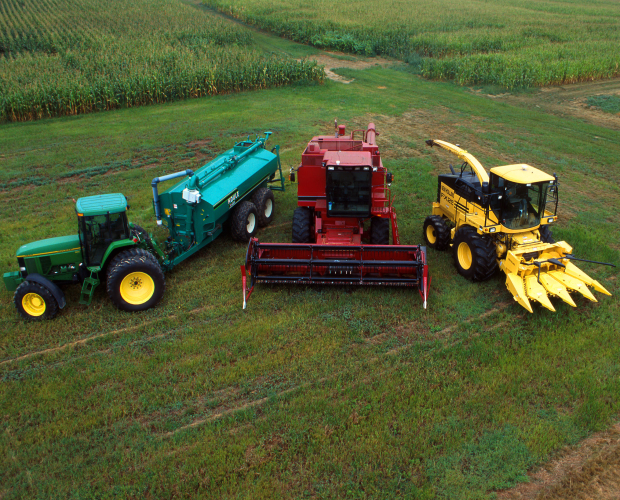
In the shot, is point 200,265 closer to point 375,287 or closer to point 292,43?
point 375,287

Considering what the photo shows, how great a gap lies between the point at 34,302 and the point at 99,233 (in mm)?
1558

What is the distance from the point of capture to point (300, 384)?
23.4ft

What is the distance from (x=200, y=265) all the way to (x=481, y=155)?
10.4m

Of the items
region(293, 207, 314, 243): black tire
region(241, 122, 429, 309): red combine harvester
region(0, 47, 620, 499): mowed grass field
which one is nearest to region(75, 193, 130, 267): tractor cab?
region(0, 47, 620, 499): mowed grass field

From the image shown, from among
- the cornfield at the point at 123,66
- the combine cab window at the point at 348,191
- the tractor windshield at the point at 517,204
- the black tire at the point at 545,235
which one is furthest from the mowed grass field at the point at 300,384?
the cornfield at the point at 123,66

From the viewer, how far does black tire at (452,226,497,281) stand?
9.09m

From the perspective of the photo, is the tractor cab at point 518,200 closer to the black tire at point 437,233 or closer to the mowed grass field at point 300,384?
the mowed grass field at point 300,384

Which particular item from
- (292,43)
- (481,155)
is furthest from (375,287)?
(292,43)

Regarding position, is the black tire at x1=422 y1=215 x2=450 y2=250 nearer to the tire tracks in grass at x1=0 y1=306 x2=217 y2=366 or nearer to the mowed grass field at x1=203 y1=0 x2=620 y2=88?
the tire tracks in grass at x1=0 y1=306 x2=217 y2=366

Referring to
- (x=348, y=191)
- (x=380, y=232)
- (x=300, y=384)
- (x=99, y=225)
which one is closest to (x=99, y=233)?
(x=99, y=225)

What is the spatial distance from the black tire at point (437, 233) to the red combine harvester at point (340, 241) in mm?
855

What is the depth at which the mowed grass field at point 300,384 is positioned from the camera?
5820 mm

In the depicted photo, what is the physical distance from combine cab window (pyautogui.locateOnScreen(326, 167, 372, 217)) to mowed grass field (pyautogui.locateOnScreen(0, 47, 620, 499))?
167cm

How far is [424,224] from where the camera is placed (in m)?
11.1
